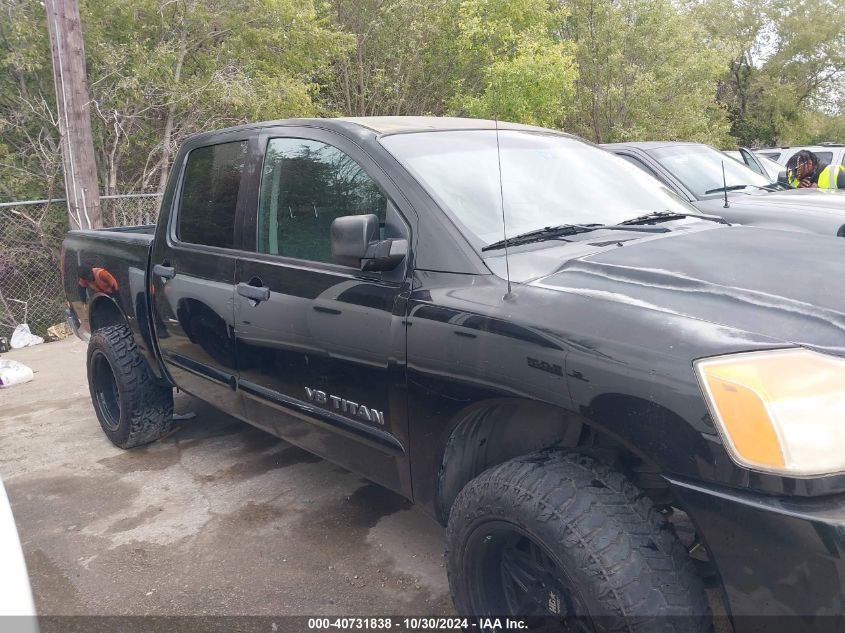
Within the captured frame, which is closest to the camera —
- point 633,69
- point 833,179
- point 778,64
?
point 833,179

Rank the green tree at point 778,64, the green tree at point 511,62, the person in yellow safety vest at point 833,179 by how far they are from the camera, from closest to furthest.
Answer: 1. the person in yellow safety vest at point 833,179
2. the green tree at point 511,62
3. the green tree at point 778,64

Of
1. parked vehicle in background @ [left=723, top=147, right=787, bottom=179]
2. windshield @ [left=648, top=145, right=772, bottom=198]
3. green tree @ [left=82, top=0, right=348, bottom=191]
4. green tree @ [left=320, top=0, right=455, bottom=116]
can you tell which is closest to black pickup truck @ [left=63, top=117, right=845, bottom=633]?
windshield @ [left=648, top=145, right=772, bottom=198]

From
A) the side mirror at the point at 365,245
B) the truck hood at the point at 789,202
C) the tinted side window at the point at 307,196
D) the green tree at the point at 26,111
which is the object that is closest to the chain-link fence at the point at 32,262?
the green tree at the point at 26,111

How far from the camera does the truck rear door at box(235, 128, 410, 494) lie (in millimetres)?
2559

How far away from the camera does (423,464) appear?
2.47m

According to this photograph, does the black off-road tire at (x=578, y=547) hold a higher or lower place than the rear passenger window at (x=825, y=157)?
lower

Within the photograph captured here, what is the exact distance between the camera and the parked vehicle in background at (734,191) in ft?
18.0

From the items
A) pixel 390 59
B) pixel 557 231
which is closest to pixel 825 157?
pixel 390 59

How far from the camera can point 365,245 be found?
2.42m

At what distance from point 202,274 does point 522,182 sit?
1.63m

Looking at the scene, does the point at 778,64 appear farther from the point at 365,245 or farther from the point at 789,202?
the point at 365,245

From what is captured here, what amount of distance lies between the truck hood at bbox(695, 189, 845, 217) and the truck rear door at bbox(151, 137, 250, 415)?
395 centimetres

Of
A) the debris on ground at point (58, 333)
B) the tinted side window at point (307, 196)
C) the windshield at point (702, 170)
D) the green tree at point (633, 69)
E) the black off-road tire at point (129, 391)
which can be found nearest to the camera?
the tinted side window at point (307, 196)

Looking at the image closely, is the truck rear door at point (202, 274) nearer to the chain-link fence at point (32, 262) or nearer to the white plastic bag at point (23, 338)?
the white plastic bag at point (23, 338)
